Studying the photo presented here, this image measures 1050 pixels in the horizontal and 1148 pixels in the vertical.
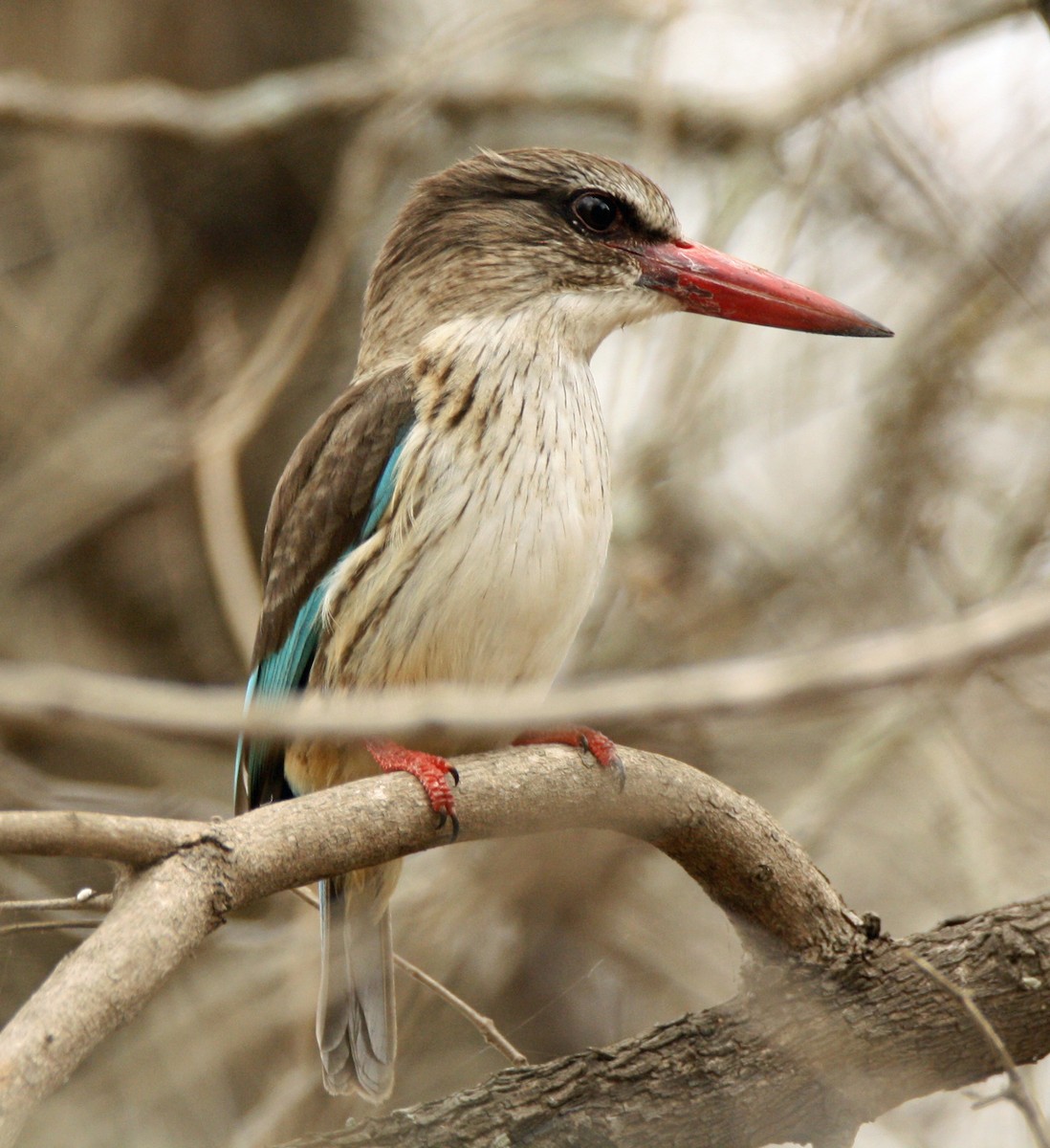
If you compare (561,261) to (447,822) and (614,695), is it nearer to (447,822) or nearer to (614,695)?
A: (447,822)

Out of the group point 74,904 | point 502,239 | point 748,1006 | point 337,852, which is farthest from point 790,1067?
point 502,239

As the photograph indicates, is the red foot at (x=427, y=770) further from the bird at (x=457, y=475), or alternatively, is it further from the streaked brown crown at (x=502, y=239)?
the streaked brown crown at (x=502, y=239)

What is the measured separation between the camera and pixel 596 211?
9.96 feet

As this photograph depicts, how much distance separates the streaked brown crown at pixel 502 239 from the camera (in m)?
2.94

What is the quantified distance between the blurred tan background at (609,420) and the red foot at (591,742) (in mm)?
1246

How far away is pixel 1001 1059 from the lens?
2.00 metres

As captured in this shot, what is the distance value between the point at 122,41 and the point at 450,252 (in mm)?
2311

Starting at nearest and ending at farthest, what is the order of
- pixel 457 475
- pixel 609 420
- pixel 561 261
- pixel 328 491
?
pixel 457 475 → pixel 328 491 → pixel 561 261 → pixel 609 420

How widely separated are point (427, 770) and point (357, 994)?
31.8 inches

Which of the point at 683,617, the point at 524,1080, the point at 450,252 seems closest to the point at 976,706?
the point at 683,617

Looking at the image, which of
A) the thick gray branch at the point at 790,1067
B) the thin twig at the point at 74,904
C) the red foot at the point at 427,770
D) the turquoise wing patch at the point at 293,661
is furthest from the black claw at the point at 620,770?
the thin twig at the point at 74,904

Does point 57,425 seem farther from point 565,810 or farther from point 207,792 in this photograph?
point 565,810

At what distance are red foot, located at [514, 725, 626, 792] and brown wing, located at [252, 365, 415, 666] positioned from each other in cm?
Result: 52

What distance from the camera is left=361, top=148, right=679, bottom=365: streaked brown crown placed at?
9.64ft
